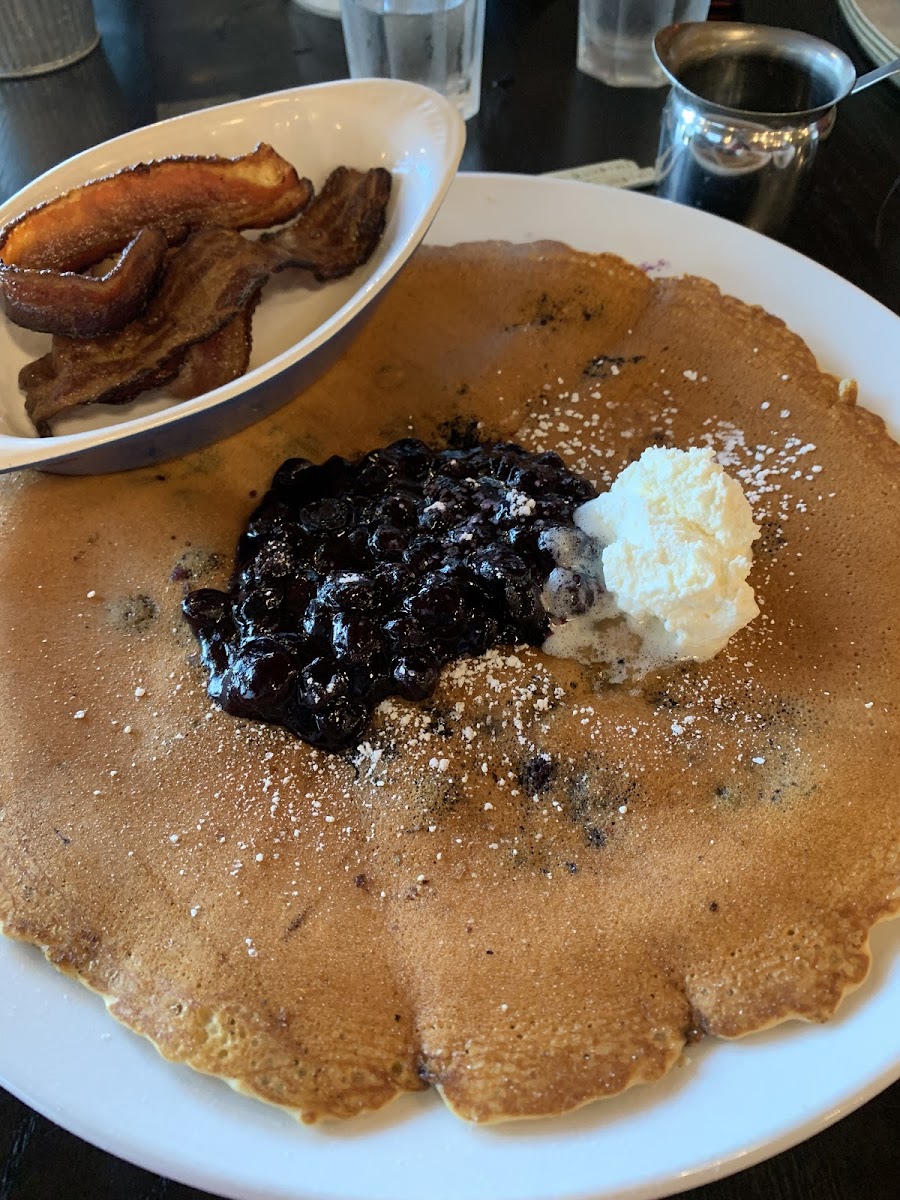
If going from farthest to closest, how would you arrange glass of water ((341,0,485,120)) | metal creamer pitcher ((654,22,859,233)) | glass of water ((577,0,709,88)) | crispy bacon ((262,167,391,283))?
glass of water ((577,0,709,88)), glass of water ((341,0,485,120)), metal creamer pitcher ((654,22,859,233)), crispy bacon ((262,167,391,283))

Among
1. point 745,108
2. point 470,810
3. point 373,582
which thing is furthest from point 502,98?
point 470,810

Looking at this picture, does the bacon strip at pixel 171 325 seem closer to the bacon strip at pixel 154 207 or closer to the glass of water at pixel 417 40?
the bacon strip at pixel 154 207

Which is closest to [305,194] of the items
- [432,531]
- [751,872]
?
[432,531]

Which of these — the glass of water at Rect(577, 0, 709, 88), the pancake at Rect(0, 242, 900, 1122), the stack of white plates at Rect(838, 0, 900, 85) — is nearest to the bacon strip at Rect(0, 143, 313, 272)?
the pancake at Rect(0, 242, 900, 1122)

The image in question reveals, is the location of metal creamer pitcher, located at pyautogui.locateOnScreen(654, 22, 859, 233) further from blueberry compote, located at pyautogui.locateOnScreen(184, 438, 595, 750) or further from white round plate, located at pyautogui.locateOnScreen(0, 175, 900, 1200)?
white round plate, located at pyautogui.locateOnScreen(0, 175, 900, 1200)

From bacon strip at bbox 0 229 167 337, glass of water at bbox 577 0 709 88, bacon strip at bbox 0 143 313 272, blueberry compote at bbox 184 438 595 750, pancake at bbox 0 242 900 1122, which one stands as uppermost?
glass of water at bbox 577 0 709 88

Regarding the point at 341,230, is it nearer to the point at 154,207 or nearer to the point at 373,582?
the point at 154,207
